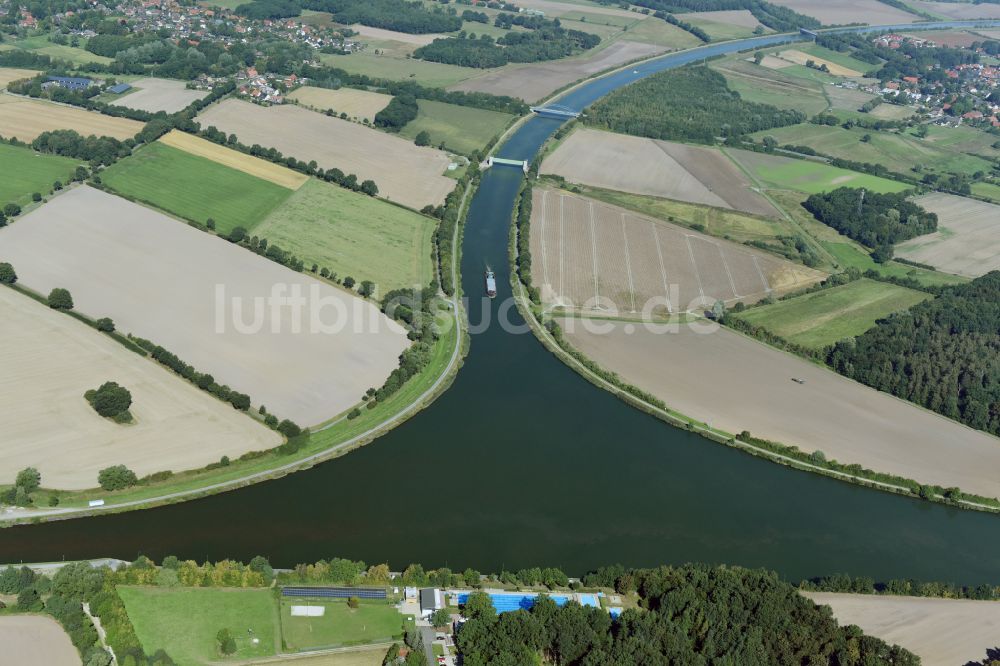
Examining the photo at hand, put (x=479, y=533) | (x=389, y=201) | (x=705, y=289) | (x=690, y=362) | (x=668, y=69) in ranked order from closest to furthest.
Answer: (x=479, y=533)
(x=690, y=362)
(x=705, y=289)
(x=389, y=201)
(x=668, y=69)

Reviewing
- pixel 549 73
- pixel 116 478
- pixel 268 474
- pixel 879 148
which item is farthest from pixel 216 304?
pixel 879 148

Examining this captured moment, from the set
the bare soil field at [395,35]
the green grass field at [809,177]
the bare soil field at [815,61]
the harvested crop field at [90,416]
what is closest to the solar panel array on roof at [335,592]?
the harvested crop field at [90,416]

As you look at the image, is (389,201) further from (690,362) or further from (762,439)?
(762,439)

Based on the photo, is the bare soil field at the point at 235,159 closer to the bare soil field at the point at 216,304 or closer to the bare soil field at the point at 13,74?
the bare soil field at the point at 216,304

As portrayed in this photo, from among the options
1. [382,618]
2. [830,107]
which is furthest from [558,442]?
[830,107]

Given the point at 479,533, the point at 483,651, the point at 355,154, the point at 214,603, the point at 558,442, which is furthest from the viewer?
the point at 355,154

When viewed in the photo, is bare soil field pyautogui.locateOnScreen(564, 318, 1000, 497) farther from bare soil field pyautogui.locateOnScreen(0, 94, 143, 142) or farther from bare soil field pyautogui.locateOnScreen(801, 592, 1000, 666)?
bare soil field pyautogui.locateOnScreen(0, 94, 143, 142)

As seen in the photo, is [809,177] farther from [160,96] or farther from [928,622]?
[160,96]
